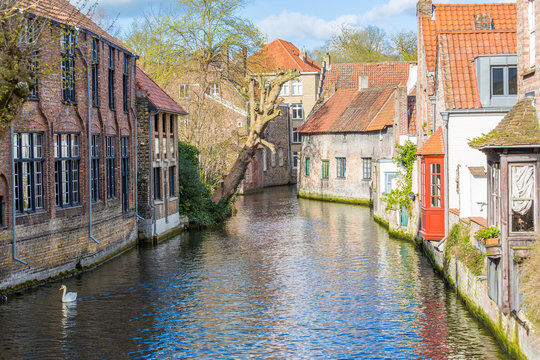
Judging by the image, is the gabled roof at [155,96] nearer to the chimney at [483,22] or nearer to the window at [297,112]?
the chimney at [483,22]

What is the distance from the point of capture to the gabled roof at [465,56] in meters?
20.5

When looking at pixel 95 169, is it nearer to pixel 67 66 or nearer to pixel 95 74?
pixel 95 74

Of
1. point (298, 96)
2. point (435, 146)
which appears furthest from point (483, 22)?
point (298, 96)

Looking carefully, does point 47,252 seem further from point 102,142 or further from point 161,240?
point 161,240

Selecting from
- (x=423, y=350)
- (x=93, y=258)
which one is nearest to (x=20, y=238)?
(x=93, y=258)

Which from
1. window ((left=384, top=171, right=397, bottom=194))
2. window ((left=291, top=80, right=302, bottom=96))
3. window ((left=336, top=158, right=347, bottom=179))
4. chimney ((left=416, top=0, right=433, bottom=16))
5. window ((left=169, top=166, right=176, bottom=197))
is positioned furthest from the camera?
window ((left=291, top=80, right=302, bottom=96))

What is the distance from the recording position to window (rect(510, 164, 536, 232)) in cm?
1257

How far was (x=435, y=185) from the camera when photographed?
2209 centimetres

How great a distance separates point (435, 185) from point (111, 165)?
10468 mm

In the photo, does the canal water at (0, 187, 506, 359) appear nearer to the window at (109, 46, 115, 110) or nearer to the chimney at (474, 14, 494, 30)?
the window at (109, 46, 115, 110)

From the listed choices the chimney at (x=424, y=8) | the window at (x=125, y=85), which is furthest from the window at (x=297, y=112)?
the window at (x=125, y=85)

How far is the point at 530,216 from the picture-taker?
12625 mm

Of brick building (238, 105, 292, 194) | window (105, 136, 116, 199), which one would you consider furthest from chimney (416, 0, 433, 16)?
brick building (238, 105, 292, 194)

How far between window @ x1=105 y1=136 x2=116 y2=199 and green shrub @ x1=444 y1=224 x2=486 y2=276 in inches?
434
